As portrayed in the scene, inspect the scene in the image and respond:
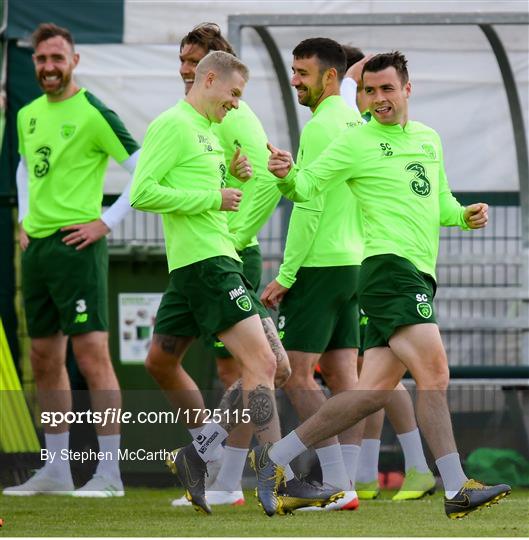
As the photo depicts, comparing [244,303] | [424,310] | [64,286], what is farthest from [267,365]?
[64,286]

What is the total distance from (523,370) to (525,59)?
2254mm

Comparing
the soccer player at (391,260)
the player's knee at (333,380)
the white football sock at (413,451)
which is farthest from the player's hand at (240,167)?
the white football sock at (413,451)

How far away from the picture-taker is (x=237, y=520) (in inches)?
262

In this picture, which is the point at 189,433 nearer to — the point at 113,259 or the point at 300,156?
the point at 300,156

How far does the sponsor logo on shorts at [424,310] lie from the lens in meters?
6.46

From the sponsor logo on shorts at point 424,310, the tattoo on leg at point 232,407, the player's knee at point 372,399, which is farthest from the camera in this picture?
the tattoo on leg at point 232,407

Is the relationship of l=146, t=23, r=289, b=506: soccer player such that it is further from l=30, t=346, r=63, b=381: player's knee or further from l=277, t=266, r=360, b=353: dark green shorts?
l=30, t=346, r=63, b=381: player's knee

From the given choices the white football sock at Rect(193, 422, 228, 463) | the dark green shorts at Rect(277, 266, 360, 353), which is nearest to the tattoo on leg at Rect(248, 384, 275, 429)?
the white football sock at Rect(193, 422, 228, 463)

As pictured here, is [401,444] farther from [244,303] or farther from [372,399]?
[244,303]

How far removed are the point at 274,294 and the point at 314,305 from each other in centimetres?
21

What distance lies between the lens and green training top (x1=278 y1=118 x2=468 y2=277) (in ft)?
21.7

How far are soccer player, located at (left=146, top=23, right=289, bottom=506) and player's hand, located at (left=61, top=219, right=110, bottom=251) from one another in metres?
1.04

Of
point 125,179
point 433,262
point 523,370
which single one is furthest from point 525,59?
point 433,262

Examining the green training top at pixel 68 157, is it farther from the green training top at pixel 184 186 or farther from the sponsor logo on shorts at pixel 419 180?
the sponsor logo on shorts at pixel 419 180
